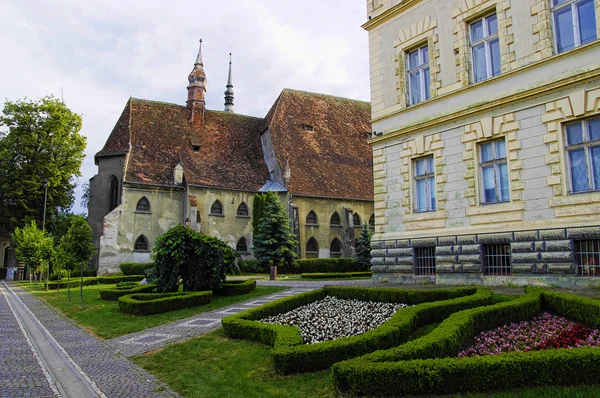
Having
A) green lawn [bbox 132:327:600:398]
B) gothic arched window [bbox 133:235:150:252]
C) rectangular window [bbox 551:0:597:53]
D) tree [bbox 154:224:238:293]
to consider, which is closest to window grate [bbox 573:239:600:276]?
rectangular window [bbox 551:0:597:53]

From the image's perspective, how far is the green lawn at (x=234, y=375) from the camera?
566 centimetres

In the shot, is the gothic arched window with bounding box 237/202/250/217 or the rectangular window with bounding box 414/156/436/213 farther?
the gothic arched window with bounding box 237/202/250/217

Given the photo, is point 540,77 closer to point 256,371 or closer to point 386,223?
point 386,223

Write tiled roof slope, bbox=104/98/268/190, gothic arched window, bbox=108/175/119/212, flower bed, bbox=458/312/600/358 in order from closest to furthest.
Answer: flower bed, bbox=458/312/600/358 < tiled roof slope, bbox=104/98/268/190 < gothic arched window, bbox=108/175/119/212

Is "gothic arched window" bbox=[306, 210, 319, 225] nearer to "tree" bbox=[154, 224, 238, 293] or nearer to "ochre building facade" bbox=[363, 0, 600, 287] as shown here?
"ochre building facade" bbox=[363, 0, 600, 287]

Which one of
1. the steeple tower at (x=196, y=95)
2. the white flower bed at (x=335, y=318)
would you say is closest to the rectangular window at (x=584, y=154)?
the white flower bed at (x=335, y=318)

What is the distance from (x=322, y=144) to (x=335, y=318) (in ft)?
114

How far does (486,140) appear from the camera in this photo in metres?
15.3

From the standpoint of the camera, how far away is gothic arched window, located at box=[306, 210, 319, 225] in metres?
40.4

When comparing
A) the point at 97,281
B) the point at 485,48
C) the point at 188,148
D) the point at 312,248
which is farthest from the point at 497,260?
the point at 188,148

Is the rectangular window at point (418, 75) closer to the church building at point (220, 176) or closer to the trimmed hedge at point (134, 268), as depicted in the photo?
the church building at point (220, 176)

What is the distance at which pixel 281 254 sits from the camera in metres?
34.7

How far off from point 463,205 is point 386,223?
3568 mm

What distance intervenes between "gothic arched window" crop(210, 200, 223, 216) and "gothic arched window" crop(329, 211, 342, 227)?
31.7 ft
